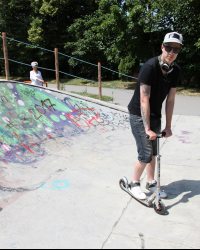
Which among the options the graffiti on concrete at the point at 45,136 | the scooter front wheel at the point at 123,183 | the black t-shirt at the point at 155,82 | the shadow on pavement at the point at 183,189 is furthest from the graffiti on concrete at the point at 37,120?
the shadow on pavement at the point at 183,189

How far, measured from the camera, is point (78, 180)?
344 centimetres

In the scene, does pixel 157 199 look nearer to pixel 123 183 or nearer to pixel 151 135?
pixel 123 183

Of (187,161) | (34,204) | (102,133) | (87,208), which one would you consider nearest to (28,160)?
(34,204)

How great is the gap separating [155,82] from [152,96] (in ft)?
0.58

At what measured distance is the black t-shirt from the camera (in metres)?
2.64

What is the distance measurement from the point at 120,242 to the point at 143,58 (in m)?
15.2

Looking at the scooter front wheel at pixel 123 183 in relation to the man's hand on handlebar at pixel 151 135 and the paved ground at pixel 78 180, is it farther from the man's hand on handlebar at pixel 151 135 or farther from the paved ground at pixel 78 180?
the man's hand on handlebar at pixel 151 135

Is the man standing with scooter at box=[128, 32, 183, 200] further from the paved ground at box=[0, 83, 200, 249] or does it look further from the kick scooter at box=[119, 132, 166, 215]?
the paved ground at box=[0, 83, 200, 249]

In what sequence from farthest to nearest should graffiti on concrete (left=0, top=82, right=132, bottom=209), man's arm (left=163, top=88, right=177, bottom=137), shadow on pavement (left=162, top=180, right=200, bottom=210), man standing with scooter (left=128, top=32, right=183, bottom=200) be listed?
graffiti on concrete (left=0, top=82, right=132, bottom=209) → shadow on pavement (left=162, top=180, right=200, bottom=210) → man's arm (left=163, top=88, right=177, bottom=137) → man standing with scooter (left=128, top=32, right=183, bottom=200)

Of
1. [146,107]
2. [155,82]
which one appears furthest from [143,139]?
[155,82]

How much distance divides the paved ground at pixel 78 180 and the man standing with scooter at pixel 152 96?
445 mm

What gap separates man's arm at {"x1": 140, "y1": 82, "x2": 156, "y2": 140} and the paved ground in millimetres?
912

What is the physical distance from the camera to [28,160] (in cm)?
390

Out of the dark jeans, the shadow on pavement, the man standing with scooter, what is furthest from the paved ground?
the dark jeans
